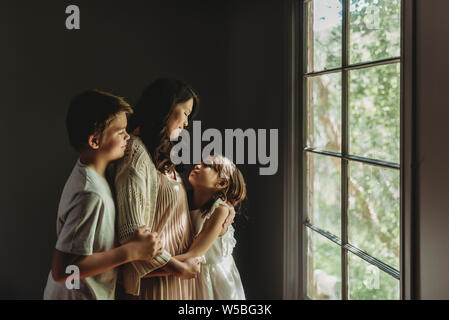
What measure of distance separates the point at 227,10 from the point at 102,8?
0.47 metres

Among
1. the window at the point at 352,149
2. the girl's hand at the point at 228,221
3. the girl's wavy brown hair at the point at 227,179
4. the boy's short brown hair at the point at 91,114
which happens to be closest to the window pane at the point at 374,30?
the window at the point at 352,149

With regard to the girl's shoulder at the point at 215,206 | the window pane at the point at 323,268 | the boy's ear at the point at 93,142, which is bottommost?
the window pane at the point at 323,268

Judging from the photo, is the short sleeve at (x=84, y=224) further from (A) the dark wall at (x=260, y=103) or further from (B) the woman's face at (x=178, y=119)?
(A) the dark wall at (x=260, y=103)

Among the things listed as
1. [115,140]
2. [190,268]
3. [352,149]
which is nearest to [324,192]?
[352,149]

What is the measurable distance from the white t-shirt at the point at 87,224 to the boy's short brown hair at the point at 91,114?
9 cm

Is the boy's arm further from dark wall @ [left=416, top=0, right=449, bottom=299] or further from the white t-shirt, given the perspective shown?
dark wall @ [left=416, top=0, right=449, bottom=299]

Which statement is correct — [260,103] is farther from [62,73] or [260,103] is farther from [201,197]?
[62,73]

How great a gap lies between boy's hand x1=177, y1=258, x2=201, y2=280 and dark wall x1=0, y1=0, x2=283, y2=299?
50 cm

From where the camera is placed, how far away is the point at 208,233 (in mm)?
1353

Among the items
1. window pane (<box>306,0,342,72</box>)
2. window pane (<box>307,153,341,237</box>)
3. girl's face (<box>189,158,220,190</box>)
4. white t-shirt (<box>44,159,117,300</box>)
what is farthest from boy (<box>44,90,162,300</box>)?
window pane (<box>306,0,342,72</box>)

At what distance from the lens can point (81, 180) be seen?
1.20m

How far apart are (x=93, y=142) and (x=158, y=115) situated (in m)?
0.22

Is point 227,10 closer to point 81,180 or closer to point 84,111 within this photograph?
point 84,111

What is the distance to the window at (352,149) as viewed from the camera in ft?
3.65
